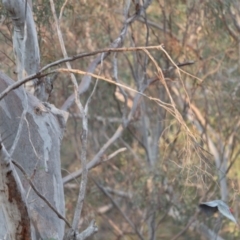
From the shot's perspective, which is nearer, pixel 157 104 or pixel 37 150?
pixel 37 150

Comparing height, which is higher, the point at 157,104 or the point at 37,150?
the point at 37,150

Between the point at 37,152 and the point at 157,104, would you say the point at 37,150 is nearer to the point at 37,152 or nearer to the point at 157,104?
the point at 37,152

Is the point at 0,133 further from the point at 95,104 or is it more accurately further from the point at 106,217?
the point at 106,217

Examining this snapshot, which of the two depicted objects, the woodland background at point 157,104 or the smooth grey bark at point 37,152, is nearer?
the smooth grey bark at point 37,152

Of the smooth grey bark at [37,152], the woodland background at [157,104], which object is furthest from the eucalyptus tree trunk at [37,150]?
the woodland background at [157,104]

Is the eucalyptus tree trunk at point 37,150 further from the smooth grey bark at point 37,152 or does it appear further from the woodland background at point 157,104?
the woodland background at point 157,104

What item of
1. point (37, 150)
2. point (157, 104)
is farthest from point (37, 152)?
point (157, 104)

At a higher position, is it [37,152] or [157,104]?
[37,152]

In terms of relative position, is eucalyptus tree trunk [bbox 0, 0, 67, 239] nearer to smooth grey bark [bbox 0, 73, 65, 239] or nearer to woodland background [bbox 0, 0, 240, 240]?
smooth grey bark [bbox 0, 73, 65, 239]

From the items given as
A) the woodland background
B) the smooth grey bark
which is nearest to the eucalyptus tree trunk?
the smooth grey bark

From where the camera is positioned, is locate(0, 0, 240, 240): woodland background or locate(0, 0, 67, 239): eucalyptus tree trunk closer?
locate(0, 0, 67, 239): eucalyptus tree trunk

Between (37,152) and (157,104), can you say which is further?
(157,104)

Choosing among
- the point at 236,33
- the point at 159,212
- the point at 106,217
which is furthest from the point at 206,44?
the point at 106,217

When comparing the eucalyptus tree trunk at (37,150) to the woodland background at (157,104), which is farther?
the woodland background at (157,104)
